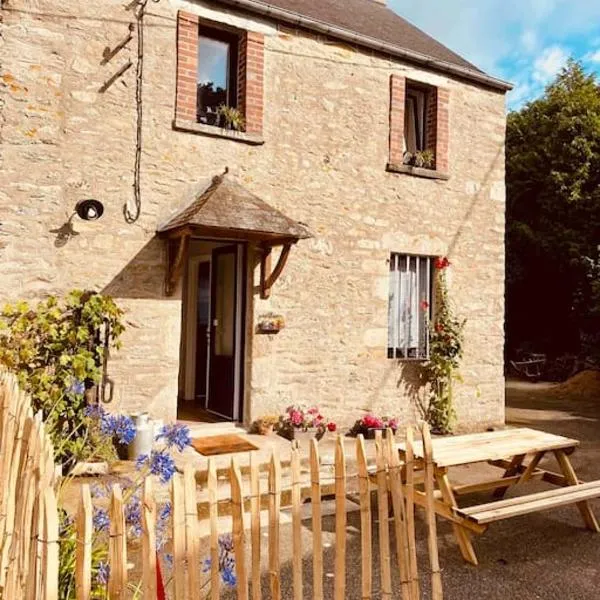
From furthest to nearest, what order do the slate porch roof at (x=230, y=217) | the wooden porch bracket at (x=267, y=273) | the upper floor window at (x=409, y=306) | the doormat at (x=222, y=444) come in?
the upper floor window at (x=409, y=306) → the wooden porch bracket at (x=267, y=273) → the doormat at (x=222, y=444) → the slate porch roof at (x=230, y=217)

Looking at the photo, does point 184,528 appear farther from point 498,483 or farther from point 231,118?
point 231,118

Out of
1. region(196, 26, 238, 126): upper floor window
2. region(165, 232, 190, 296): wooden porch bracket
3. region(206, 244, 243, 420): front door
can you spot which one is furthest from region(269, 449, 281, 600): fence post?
region(196, 26, 238, 126): upper floor window

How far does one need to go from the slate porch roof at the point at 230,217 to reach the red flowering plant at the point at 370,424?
269 centimetres

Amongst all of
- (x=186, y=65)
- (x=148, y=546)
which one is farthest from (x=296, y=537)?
(x=186, y=65)

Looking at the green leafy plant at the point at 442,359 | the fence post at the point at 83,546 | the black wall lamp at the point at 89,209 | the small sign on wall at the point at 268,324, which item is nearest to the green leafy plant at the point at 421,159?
the green leafy plant at the point at 442,359

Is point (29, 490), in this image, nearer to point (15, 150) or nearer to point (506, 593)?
point (506, 593)

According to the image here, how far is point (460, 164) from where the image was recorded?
8594 millimetres

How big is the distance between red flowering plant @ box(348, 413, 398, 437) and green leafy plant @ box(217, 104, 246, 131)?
4.16 metres

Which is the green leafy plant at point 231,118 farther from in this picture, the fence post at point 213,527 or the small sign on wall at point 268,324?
the fence post at point 213,527

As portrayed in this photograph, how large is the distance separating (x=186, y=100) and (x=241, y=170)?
3.41 feet

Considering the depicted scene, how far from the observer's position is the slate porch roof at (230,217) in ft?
19.5

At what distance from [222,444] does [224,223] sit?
8.39 feet

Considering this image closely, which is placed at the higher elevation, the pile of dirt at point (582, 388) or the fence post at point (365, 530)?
the fence post at point (365, 530)

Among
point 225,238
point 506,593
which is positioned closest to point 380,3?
point 225,238
